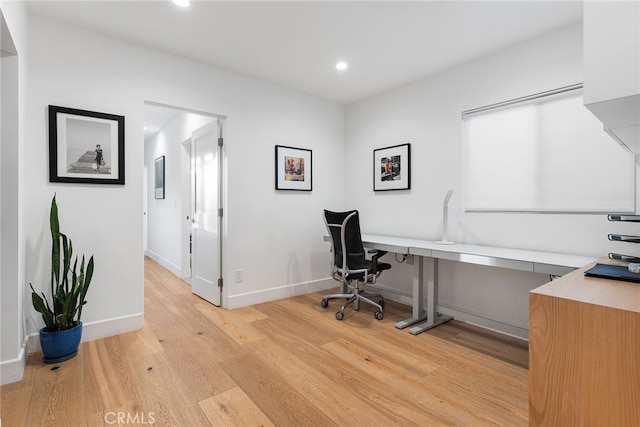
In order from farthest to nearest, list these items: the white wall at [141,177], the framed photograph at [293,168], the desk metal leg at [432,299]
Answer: the framed photograph at [293,168], the desk metal leg at [432,299], the white wall at [141,177]

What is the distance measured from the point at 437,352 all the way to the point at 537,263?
3.20ft

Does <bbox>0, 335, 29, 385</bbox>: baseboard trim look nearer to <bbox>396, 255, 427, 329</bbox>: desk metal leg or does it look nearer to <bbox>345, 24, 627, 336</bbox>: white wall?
<bbox>396, 255, 427, 329</bbox>: desk metal leg

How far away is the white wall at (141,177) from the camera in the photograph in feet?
7.73

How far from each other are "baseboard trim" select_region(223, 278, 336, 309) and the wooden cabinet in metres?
2.89

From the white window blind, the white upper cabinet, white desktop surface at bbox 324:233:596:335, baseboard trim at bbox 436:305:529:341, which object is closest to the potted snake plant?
white desktop surface at bbox 324:233:596:335

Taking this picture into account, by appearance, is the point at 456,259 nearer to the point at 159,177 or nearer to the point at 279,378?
the point at 279,378

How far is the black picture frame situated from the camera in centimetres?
562

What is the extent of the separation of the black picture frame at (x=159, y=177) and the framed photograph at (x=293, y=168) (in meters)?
3.01

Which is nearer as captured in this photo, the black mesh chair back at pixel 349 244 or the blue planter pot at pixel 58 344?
the blue planter pot at pixel 58 344

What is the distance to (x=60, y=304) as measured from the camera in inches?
87.7

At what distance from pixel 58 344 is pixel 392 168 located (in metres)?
3.45

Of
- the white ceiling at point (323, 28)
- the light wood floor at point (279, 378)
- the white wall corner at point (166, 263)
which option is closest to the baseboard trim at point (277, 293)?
the light wood floor at point (279, 378)

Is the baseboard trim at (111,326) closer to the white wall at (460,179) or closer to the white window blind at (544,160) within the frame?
the white wall at (460,179)

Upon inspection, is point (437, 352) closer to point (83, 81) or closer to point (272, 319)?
point (272, 319)
